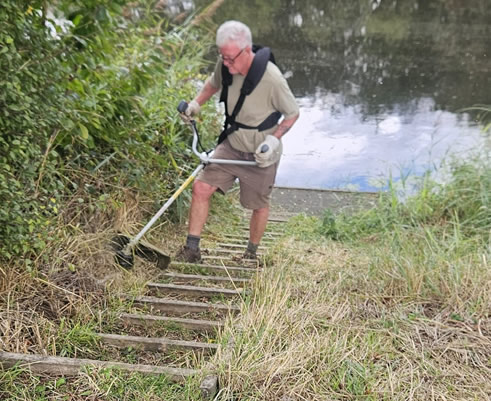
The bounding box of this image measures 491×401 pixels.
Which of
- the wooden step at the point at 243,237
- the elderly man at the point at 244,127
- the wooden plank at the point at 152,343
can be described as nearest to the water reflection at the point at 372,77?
the wooden step at the point at 243,237

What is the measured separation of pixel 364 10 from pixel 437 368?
2032 centimetres

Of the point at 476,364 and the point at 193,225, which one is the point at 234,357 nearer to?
the point at 476,364

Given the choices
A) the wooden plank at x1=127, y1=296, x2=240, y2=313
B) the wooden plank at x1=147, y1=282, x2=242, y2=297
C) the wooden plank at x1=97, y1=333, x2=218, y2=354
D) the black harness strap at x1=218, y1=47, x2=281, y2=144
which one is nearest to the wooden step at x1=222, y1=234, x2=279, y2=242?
the black harness strap at x1=218, y1=47, x2=281, y2=144

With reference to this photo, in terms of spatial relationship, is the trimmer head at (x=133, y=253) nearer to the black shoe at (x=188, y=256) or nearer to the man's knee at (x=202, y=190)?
the black shoe at (x=188, y=256)

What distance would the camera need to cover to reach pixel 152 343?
2.55 meters

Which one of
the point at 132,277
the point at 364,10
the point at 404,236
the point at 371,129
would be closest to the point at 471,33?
the point at 364,10

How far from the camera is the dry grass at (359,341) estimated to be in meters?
2.21

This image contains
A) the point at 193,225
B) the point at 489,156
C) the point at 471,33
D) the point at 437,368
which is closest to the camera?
the point at 437,368

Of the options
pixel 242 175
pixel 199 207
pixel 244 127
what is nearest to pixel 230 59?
pixel 244 127

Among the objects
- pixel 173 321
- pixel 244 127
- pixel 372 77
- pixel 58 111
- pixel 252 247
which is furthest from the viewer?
pixel 372 77

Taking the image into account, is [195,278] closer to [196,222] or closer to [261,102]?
[196,222]

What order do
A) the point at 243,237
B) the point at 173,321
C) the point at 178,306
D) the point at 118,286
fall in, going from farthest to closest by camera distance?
the point at 243,237 → the point at 118,286 → the point at 178,306 → the point at 173,321

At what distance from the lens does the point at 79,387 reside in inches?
87.2

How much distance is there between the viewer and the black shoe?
3830 mm
